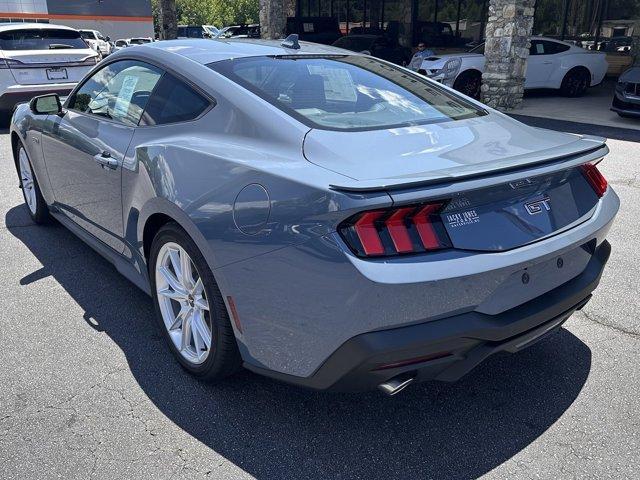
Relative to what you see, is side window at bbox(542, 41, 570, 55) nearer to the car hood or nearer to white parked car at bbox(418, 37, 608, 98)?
white parked car at bbox(418, 37, 608, 98)

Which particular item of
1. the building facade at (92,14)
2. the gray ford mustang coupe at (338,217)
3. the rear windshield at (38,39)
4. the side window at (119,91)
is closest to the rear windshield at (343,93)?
the gray ford mustang coupe at (338,217)

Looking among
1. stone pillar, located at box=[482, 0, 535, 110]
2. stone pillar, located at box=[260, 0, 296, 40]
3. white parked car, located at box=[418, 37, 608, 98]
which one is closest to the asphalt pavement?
stone pillar, located at box=[482, 0, 535, 110]

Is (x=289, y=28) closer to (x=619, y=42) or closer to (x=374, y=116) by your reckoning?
(x=619, y=42)

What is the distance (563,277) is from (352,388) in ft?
3.41

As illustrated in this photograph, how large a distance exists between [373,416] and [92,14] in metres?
43.0

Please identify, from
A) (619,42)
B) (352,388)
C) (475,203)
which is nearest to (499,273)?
(475,203)

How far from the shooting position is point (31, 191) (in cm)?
492

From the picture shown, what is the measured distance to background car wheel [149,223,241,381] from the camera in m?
2.47

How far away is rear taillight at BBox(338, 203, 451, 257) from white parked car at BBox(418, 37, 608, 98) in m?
11.8

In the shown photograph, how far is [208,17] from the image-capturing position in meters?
61.4

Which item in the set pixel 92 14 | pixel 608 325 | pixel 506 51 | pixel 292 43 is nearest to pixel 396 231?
pixel 292 43

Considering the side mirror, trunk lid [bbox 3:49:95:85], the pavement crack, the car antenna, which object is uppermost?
the car antenna

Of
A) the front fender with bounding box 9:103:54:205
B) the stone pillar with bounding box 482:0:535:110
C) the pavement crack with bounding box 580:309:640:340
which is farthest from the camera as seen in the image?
the stone pillar with bounding box 482:0:535:110

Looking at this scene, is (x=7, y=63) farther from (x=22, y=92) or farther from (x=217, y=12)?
(x=217, y=12)
